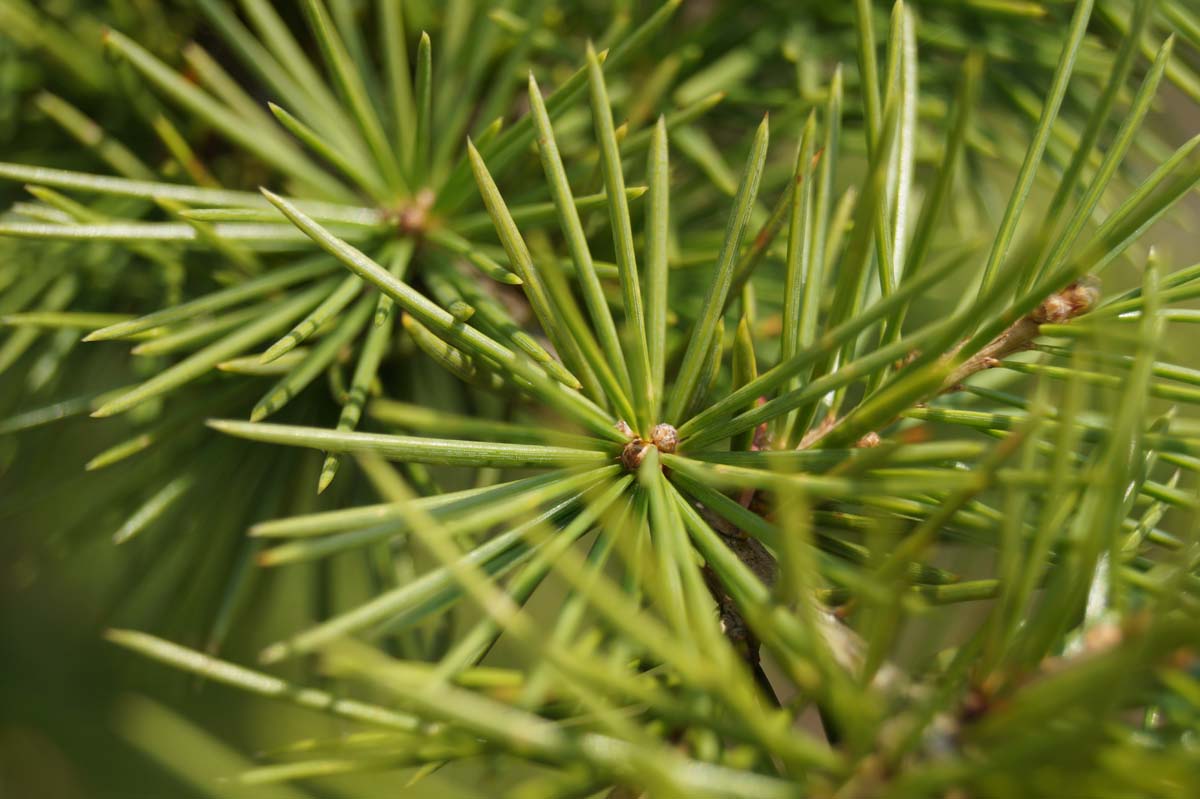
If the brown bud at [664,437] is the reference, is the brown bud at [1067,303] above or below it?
above

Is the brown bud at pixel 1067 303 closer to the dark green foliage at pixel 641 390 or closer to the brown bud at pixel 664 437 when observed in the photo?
the dark green foliage at pixel 641 390

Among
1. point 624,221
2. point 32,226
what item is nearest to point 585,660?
point 624,221

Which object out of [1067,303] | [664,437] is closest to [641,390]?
[664,437]

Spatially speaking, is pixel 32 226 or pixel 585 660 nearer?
pixel 585 660

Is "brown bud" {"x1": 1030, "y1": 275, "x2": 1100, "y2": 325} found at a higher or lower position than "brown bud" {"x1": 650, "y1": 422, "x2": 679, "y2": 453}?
higher

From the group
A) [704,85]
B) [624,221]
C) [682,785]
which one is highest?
[704,85]

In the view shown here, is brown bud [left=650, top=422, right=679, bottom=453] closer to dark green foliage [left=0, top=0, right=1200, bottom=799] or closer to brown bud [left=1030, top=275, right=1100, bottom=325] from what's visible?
dark green foliage [left=0, top=0, right=1200, bottom=799]

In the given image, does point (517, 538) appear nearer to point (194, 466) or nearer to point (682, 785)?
point (682, 785)

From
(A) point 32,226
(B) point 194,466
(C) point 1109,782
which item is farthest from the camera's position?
(B) point 194,466

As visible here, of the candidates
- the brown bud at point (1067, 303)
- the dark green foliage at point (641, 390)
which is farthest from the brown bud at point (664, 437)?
the brown bud at point (1067, 303)

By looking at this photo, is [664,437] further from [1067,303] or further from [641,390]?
[1067,303]

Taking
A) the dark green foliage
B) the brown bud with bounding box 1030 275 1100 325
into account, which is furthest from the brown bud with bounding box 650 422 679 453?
the brown bud with bounding box 1030 275 1100 325
